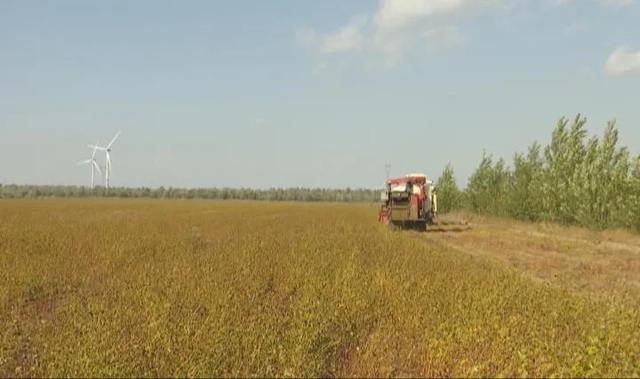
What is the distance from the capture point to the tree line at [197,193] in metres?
99.4

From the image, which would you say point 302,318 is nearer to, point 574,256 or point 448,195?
point 574,256

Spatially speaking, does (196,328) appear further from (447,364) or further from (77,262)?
(77,262)

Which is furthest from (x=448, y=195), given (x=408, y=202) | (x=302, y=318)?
(x=302, y=318)

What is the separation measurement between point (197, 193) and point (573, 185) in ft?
305

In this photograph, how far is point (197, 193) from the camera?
10875 centimetres

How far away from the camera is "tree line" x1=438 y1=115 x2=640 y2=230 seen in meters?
21.4

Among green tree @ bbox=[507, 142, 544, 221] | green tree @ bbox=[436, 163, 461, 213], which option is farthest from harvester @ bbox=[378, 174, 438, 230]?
green tree @ bbox=[436, 163, 461, 213]

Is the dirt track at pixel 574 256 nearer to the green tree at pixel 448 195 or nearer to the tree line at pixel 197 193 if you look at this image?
the green tree at pixel 448 195

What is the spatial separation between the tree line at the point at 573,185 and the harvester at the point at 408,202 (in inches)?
265

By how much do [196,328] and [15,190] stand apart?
10746 cm

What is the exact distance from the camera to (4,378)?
4.02 m

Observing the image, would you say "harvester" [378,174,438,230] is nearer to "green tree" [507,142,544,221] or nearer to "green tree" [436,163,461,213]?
"green tree" [507,142,544,221]

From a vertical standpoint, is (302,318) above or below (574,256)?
above

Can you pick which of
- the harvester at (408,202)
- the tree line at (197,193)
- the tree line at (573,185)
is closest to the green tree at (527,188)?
the tree line at (573,185)
